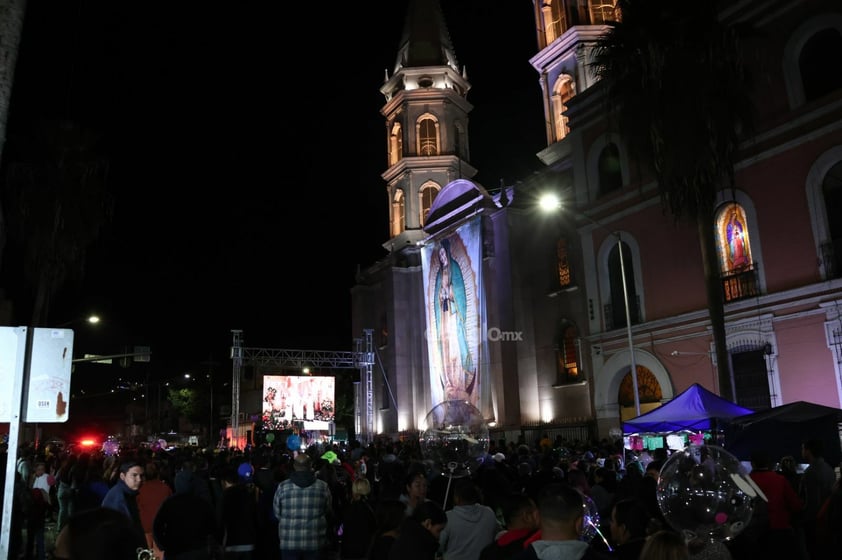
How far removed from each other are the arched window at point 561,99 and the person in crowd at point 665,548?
31520 millimetres

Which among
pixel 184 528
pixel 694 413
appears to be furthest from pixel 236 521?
pixel 694 413

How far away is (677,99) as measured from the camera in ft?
56.9

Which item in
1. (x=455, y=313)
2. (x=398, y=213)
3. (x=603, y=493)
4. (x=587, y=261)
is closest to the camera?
(x=603, y=493)

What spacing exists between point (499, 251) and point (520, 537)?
27.7m

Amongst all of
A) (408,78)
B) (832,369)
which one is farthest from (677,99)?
(408,78)

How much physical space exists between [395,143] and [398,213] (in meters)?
4.69

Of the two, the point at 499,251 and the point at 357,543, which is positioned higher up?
the point at 499,251

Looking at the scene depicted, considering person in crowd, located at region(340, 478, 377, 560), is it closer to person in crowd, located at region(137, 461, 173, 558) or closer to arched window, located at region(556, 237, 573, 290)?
person in crowd, located at region(137, 461, 173, 558)

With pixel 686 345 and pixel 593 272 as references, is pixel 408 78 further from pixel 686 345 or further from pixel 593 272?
pixel 686 345

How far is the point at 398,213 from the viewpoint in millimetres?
45375

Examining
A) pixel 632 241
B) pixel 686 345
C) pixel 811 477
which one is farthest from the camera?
pixel 632 241

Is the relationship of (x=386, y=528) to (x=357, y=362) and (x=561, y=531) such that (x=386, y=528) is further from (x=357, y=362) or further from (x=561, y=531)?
(x=357, y=362)

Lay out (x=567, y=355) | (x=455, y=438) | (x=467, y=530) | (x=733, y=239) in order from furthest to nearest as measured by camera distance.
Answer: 1. (x=567, y=355)
2. (x=733, y=239)
3. (x=455, y=438)
4. (x=467, y=530)

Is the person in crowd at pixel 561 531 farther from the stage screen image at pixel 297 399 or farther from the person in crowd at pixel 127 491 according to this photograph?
the stage screen image at pixel 297 399
